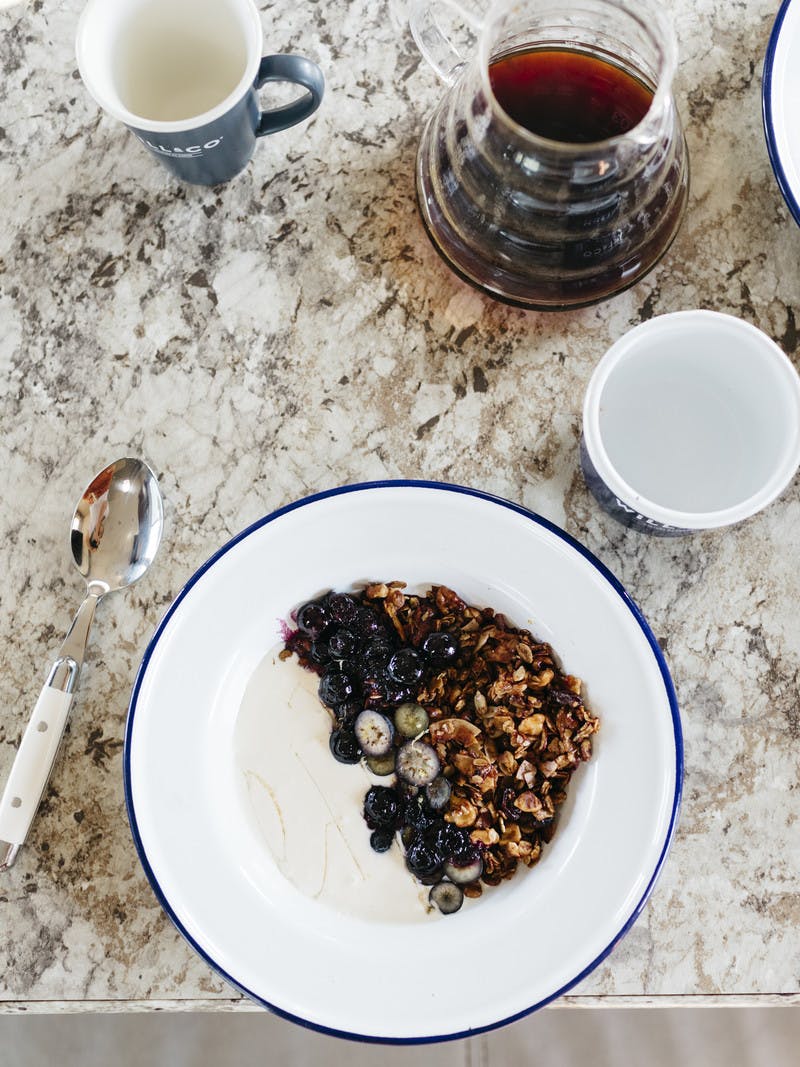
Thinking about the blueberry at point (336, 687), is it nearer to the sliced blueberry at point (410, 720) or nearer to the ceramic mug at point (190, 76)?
the sliced blueberry at point (410, 720)

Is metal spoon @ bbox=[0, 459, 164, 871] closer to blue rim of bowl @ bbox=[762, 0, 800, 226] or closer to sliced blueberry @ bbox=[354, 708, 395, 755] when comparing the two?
sliced blueberry @ bbox=[354, 708, 395, 755]

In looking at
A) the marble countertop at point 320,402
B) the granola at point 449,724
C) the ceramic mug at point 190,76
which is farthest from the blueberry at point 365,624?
the ceramic mug at point 190,76

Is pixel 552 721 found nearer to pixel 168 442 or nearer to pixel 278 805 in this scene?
pixel 278 805

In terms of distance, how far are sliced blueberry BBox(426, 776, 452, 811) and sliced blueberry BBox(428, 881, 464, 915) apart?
A: 0.06m

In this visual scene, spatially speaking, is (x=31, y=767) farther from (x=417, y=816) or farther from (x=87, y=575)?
(x=417, y=816)

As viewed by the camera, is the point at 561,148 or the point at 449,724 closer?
the point at 561,148

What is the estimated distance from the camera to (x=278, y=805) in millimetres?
677

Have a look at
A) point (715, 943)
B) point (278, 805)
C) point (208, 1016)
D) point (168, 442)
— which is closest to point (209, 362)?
point (168, 442)

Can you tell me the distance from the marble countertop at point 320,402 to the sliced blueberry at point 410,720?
182mm

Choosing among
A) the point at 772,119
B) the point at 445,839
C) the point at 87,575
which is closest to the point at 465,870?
the point at 445,839

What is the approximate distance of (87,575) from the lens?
694 millimetres

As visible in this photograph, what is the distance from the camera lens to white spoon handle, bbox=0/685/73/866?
666 mm

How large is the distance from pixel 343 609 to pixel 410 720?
97 mm

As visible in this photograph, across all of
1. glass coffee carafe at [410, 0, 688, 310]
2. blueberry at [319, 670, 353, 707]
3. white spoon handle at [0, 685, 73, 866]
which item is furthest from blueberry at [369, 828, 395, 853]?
glass coffee carafe at [410, 0, 688, 310]
